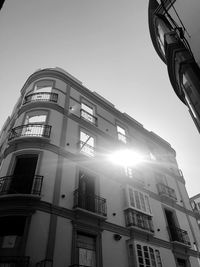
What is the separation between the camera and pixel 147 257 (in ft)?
42.5

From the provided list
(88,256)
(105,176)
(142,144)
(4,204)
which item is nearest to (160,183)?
(142,144)

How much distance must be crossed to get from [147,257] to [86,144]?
7798 mm

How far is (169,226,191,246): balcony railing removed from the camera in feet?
53.8

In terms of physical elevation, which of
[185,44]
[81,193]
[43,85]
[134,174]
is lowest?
[81,193]

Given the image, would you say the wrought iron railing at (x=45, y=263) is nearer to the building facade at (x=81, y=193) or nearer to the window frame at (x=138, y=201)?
the building facade at (x=81, y=193)

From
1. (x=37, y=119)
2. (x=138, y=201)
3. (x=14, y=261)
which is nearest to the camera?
(x=14, y=261)

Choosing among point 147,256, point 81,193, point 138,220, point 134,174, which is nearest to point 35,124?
point 81,193

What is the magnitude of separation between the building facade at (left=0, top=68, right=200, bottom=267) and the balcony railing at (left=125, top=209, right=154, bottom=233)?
0.21ft

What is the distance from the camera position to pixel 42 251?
9.46 m

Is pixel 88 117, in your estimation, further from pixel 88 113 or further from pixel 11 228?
pixel 11 228

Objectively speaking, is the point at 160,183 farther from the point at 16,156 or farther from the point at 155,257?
the point at 16,156

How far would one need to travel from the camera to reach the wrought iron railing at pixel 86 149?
14922 mm

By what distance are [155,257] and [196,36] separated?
39.9 ft

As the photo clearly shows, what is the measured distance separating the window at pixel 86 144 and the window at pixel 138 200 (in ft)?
12.5
